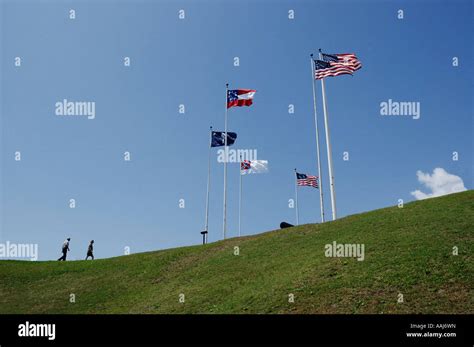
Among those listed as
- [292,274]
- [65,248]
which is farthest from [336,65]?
[65,248]

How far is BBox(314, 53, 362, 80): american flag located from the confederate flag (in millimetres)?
7610

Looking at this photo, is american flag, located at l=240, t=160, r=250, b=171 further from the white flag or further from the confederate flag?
the confederate flag

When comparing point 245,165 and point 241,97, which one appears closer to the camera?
point 241,97

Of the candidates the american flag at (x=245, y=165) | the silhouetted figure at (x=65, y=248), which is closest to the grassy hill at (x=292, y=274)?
the silhouetted figure at (x=65, y=248)

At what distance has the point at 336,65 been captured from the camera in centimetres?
3594

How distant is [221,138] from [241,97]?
A: 592 centimetres

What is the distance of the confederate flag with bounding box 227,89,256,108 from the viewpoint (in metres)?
42.3

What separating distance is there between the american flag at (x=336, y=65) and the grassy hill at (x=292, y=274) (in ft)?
39.9

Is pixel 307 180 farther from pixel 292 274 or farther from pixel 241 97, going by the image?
pixel 292 274

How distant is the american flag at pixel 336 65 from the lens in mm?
35125

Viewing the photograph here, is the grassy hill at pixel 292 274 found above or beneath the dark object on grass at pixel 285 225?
beneath

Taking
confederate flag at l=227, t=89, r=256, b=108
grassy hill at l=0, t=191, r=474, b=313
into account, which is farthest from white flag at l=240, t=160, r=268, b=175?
grassy hill at l=0, t=191, r=474, b=313

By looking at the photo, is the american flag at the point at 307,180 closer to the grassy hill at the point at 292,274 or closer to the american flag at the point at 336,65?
the grassy hill at the point at 292,274
